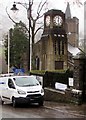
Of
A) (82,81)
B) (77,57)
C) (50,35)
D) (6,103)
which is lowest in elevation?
(6,103)

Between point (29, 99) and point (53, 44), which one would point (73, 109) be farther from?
point (53, 44)

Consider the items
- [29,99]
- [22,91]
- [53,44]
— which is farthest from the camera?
[53,44]

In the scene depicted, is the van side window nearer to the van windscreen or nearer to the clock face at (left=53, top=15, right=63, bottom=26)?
the van windscreen

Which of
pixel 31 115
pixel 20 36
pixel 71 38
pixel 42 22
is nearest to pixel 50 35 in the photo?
pixel 42 22

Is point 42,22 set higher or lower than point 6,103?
higher

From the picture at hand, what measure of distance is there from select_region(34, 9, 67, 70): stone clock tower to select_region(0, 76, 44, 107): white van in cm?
2491

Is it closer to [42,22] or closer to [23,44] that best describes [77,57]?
[42,22]

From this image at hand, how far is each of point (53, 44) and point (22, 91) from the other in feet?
94.2

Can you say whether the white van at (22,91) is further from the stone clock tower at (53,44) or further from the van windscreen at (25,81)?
the stone clock tower at (53,44)

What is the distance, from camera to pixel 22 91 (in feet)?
57.7

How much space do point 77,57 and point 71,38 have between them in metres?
66.6

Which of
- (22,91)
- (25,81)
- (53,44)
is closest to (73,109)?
(22,91)

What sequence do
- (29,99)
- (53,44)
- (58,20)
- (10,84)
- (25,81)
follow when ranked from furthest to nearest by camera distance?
(53,44) < (58,20) < (10,84) < (25,81) < (29,99)

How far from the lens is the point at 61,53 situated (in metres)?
46.2
